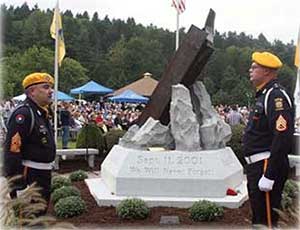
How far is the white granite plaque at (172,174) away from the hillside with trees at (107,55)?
5238 cm

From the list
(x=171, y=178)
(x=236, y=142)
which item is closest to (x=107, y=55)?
(x=236, y=142)

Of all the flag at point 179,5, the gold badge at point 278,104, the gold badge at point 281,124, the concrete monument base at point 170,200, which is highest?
the flag at point 179,5

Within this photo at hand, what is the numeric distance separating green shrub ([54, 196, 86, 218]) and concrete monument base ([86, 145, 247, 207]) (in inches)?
22.9

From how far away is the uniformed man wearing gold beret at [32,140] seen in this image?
211 inches

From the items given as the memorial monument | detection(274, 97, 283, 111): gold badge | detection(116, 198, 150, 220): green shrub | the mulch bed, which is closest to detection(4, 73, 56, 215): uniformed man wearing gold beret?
detection(274, 97, 283, 111): gold badge

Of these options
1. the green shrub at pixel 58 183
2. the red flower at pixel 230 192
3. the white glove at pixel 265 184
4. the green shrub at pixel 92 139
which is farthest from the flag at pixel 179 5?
the white glove at pixel 265 184

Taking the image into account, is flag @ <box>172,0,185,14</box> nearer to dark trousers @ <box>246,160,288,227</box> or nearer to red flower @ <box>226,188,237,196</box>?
red flower @ <box>226,188,237,196</box>

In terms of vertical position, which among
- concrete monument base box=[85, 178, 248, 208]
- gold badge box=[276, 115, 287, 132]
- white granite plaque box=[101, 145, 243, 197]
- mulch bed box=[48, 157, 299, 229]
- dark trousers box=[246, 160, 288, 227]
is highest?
gold badge box=[276, 115, 287, 132]

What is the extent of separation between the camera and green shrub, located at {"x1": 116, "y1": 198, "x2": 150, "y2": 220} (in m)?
8.30

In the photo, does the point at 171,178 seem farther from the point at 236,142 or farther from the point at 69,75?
the point at 69,75

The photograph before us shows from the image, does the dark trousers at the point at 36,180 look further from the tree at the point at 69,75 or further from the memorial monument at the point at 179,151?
the tree at the point at 69,75

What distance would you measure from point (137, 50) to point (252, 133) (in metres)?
77.3

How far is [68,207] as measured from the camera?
8406mm

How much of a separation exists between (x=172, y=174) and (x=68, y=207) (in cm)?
163
